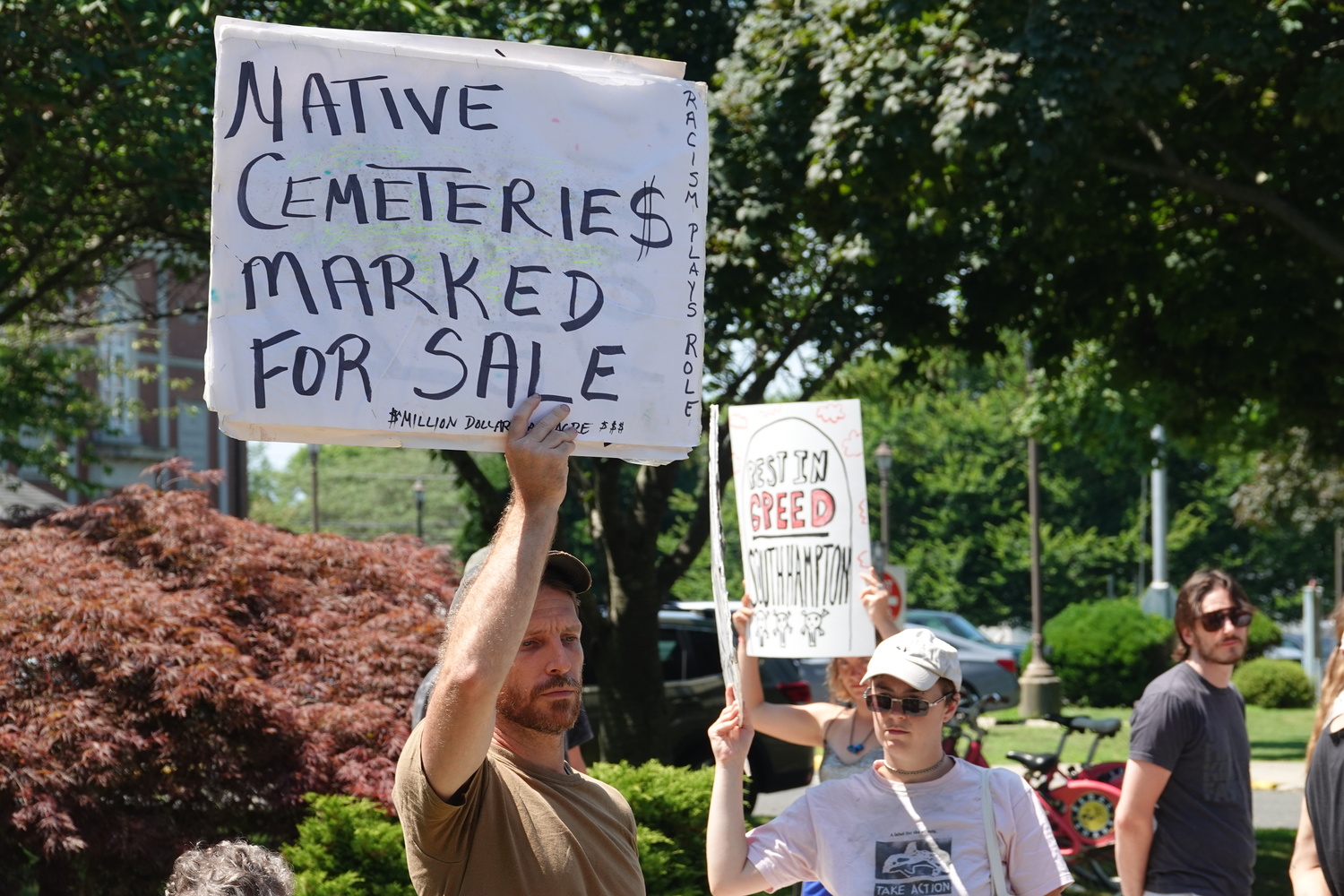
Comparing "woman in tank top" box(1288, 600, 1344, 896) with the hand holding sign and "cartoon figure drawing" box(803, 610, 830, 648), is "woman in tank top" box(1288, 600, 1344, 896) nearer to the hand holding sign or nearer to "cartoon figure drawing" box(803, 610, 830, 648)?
"cartoon figure drawing" box(803, 610, 830, 648)

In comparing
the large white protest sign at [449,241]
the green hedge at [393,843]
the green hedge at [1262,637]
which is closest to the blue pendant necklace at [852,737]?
the green hedge at [393,843]

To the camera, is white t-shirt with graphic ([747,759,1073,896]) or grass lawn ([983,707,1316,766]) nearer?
white t-shirt with graphic ([747,759,1073,896])

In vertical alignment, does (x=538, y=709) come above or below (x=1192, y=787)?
above

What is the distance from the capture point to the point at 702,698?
11.6m

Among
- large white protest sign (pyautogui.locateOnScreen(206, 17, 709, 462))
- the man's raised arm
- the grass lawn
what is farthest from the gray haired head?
the grass lawn

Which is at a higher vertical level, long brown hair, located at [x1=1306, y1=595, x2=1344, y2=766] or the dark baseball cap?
the dark baseball cap

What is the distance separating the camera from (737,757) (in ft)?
10.6

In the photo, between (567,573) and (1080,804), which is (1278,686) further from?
A: (567,573)

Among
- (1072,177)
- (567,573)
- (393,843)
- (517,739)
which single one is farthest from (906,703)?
(1072,177)

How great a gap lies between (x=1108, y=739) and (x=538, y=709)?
56.8 ft

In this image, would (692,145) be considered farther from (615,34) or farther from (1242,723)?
(615,34)

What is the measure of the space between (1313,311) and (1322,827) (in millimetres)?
7515

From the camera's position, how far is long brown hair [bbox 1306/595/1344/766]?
12.7 feet

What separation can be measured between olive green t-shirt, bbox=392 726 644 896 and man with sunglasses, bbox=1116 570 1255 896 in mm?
2303
